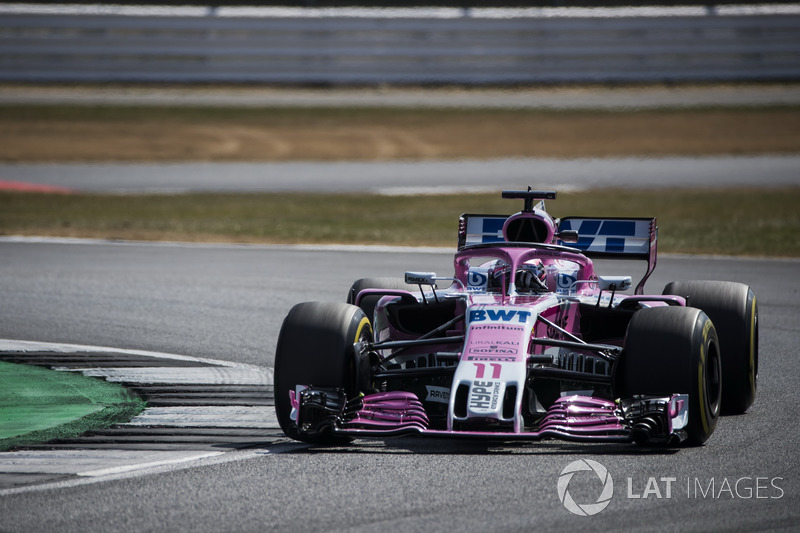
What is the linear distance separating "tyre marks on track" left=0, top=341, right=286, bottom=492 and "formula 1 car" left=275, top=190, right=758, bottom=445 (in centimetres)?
53

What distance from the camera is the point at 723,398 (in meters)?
7.55

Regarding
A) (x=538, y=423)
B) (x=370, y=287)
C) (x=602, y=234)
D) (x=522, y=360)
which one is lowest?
(x=538, y=423)

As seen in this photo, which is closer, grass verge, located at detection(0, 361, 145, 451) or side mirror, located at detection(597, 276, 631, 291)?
grass verge, located at detection(0, 361, 145, 451)

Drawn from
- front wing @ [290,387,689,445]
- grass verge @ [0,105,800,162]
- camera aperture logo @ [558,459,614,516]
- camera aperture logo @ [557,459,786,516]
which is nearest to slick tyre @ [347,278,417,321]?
front wing @ [290,387,689,445]

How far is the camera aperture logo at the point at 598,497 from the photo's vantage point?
5.30 metres

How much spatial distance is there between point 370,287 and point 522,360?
98.2 inches

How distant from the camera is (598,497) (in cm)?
545

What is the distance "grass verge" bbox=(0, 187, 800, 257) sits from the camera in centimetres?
1738

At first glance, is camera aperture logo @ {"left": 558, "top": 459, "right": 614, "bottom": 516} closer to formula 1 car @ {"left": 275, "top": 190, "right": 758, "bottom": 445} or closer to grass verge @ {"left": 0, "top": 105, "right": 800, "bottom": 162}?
formula 1 car @ {"left": 275, "top": 190, "right": 758, "bottom": 445}

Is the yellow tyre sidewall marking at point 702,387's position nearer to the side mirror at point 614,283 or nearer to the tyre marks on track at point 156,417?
the side mirror at point 614,283

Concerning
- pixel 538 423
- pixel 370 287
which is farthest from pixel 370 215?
pixel 538 423

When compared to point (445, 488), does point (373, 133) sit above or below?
above

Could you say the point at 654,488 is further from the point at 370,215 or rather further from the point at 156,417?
the point at 370,215

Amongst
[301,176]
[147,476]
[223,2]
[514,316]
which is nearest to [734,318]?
[514,316]
